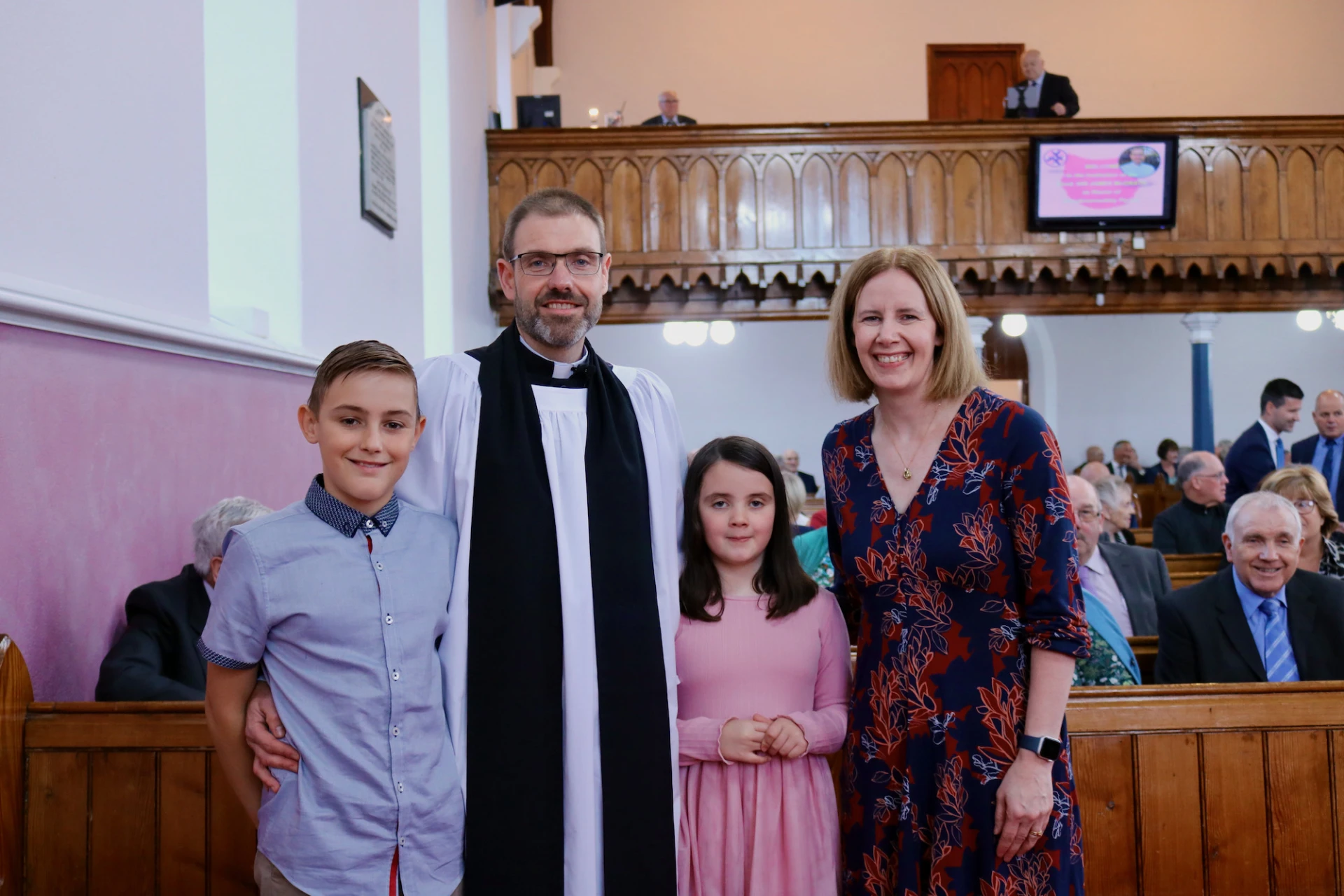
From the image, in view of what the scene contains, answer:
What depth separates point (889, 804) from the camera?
2035 millimetres

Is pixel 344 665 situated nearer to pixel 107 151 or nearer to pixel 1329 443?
pixel 107 151

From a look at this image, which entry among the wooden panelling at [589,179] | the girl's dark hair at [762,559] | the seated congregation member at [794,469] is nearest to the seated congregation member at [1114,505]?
the girl's dark hair at [762,559]

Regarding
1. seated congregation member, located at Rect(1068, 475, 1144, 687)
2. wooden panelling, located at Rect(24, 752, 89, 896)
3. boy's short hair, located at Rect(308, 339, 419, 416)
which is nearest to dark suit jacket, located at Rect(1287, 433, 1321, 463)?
seated congregation member, located at Rect(1068, 475, 1144, 687)

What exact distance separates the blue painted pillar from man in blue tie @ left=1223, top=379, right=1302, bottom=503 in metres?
4.65

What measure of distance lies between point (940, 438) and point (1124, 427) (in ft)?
49.3

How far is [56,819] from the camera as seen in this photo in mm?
2357

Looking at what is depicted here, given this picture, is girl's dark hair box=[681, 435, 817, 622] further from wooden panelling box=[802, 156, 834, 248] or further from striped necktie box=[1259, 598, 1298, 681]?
wooden panelling box=[802, 156, 834, 248]

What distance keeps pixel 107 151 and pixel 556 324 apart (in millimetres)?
1613

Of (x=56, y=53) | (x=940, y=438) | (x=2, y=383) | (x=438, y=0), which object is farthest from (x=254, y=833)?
(x=438, y=0)

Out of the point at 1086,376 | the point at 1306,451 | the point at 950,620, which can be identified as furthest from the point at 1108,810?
the point at 1086,376

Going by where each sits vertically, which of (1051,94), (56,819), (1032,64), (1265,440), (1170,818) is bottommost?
(1170,818)

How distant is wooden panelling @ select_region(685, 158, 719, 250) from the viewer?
901cm

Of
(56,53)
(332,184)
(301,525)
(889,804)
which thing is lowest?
(889,804)

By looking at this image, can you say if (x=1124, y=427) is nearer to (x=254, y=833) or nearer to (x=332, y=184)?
(x=332, y=184)
